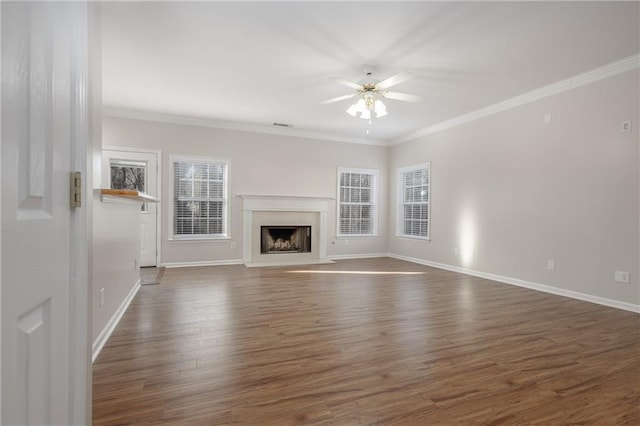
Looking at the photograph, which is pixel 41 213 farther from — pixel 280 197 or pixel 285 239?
pixel 285 239

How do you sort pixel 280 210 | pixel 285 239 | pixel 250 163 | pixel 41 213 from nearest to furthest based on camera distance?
pixel 41 213
pixel 250 163
pixel 280 210
pixel 285 239

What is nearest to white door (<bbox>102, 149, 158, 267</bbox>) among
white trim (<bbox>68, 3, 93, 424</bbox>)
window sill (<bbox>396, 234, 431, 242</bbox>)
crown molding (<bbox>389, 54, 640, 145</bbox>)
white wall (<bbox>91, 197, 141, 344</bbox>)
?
white wall (<bbox>91, 197, 141, 344</bbox>)

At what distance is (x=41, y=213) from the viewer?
756mm

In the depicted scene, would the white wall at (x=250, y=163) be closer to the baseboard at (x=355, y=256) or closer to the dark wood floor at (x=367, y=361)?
the baseboard at (x=355, y=256)

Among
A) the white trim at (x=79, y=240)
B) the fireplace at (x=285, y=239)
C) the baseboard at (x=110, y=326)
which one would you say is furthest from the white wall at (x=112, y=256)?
the fireplace at (x=285, y=239)

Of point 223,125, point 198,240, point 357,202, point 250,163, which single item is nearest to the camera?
point 198,240

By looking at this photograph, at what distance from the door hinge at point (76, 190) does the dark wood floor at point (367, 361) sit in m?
1.23

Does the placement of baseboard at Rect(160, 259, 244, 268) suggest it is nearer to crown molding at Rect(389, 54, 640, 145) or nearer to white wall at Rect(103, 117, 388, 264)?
white wall at Rect(103, 117, 388, 264)

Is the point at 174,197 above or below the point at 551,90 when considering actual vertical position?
below

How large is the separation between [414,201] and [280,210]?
2.87 metres

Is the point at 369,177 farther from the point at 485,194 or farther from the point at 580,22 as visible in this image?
the point at 580,22

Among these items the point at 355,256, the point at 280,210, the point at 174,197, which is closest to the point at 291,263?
the point at 280,210

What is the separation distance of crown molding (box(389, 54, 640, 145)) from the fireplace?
3335 millimetres

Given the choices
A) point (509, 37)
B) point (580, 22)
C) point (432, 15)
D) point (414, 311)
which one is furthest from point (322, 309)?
point (580, 22)
